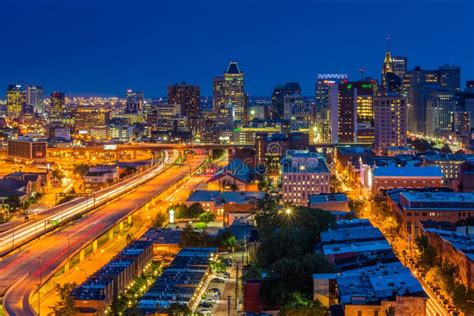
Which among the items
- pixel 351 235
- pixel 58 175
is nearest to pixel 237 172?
pixel 58 175

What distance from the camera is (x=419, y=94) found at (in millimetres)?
91062

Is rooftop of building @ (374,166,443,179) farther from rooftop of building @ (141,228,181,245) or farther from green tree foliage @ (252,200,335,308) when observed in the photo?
rooftop of building @ (141,228,181,245)

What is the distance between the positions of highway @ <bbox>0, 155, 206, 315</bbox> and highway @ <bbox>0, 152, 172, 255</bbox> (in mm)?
443

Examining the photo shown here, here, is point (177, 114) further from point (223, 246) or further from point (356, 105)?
point (223, 246)

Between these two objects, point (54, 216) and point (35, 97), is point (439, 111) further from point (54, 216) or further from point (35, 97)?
point (35, 97)

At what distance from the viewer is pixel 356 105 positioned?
66562 mm

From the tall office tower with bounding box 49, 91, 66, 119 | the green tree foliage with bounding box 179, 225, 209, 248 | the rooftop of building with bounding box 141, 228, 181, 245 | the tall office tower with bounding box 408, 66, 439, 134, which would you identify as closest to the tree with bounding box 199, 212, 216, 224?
the rooftop of building with bounding box 141, 228, 181, 245

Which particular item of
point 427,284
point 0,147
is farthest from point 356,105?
point 427,284

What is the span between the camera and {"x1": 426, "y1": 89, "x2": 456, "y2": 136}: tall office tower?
8169 cm

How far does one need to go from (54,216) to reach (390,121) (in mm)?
33293

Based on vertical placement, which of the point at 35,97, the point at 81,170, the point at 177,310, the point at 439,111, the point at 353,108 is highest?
the point at 35,97

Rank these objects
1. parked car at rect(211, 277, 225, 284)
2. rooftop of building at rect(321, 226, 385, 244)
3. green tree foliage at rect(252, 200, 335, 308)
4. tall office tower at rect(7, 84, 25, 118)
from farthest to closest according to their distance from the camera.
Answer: tall office tower at rect(7, 84, 25, 118), rooftop of building at rect(321, 226, 385, 244), parked car at rect(211, 277, 225, 284), green tree foliage at rect(252, 200, 335, 308)

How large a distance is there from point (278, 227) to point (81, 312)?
9.98 m

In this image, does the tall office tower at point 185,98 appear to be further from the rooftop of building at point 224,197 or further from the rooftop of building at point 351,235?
the rooftop of building at point 351,235
